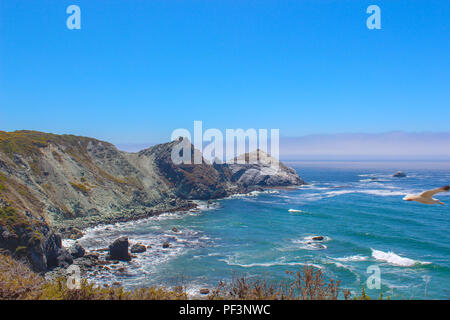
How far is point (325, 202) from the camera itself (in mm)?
86438

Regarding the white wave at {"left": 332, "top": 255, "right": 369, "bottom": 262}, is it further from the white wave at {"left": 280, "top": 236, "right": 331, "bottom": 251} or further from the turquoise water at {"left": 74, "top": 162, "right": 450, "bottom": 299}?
the white wave at {"left": 280, "top": 236, "right": 331, "bottom": 251}

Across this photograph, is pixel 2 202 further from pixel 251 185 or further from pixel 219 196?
pixel 251 185

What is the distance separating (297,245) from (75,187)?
175 ft

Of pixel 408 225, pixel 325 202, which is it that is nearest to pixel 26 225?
pixel 408 225

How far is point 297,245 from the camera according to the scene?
4722 centimetres

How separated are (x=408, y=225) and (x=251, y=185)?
76.0m

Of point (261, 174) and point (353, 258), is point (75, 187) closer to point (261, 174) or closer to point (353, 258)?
point (353, 258)

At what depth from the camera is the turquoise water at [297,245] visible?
3462cm

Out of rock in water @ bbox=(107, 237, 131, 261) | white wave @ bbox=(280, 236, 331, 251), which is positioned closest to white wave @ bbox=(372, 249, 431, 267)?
white wave @ bbox=(280, 236, 331, 251)

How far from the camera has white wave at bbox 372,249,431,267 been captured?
3834 centimetres

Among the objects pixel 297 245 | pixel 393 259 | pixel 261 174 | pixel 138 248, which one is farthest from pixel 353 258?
pixel 261 174
